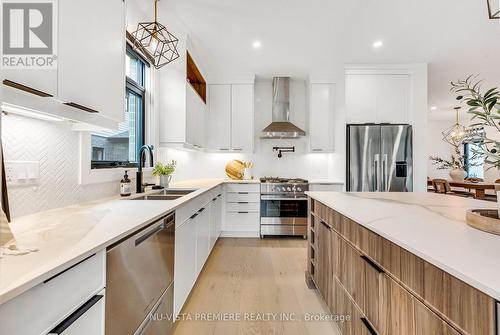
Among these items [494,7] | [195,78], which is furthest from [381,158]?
[195,78]

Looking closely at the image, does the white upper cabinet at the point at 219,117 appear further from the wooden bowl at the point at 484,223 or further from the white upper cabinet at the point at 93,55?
the wooden bowl at the point at 484,223

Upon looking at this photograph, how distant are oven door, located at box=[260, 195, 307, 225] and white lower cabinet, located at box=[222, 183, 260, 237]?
12 cm

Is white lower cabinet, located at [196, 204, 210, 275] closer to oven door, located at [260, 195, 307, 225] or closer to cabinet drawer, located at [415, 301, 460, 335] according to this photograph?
oven door, located at [260, 195, 307, 225]

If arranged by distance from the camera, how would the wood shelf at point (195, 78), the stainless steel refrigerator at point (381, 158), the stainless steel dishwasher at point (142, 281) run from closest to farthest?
the stainless steel dishwasher at point (142, 281) < the wood shelf at point (195, 78) < the stainless steel refrigerator at point (381, 158)

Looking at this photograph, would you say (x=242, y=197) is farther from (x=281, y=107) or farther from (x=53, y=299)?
(x=53, y=299)

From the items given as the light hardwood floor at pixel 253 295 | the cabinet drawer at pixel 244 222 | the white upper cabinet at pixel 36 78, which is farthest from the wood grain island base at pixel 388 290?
the cabinet drawer at pixel 244 222

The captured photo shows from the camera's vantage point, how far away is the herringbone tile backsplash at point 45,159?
119 centimetres

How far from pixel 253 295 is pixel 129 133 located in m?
2.05

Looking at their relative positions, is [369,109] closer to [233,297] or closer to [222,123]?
[222,123]

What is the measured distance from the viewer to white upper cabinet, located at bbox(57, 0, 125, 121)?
1.10 m

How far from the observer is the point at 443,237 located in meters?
0.94

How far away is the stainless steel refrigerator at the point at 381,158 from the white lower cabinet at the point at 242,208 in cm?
153

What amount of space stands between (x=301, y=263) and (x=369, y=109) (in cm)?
266

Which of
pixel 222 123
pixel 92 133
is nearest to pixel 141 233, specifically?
pixel 92 133
